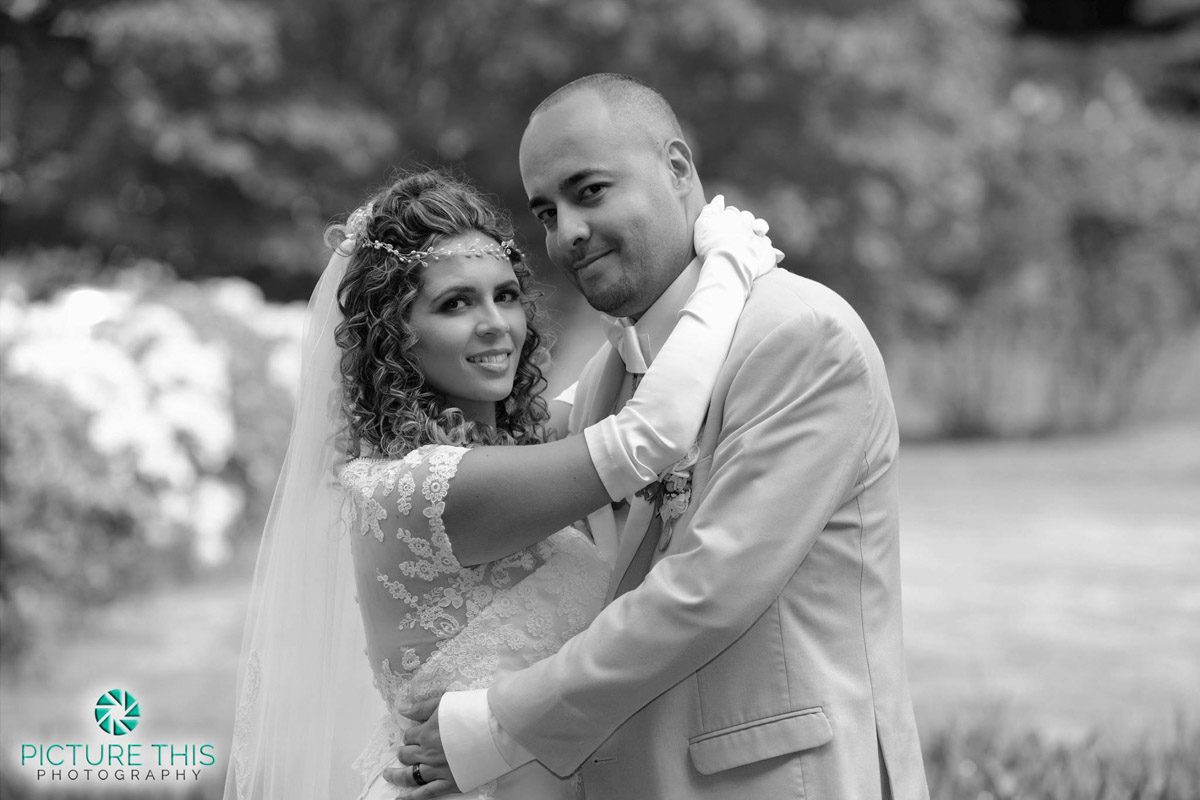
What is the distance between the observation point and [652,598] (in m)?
2.63

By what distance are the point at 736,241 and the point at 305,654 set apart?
1437mm

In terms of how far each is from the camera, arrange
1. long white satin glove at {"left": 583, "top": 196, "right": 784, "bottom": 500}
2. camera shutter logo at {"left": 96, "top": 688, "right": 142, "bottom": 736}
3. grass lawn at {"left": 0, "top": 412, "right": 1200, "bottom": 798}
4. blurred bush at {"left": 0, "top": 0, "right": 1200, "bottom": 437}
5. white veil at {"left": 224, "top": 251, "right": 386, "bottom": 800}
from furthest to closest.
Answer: blurred bush at {"left": 0, "top": 0, "right": 1200, "bottom": 437}
grass lawn at {"left": 0, "top": 412, "right": 1200, "bottom": 798}
camera shutter logo at {"left": 96, "top": 688, "right": 142, "bottom": 736}
white veil at {"left": 224, "top": 251, "right": 386, "bottom": 800}
long white satin glove at {"left": 583, "top": 196, "right": 784, "bottom": 500}

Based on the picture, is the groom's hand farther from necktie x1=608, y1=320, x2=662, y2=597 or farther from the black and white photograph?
necktie x1=608, y1=320, x2=662, y2=597

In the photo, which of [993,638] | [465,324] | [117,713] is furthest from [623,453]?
[993,638]

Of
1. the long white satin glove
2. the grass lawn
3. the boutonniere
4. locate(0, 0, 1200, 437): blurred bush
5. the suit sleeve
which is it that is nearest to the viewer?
the suit sleeve

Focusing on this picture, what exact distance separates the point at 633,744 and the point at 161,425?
263 inches

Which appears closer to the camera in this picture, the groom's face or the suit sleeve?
the suit sleeve

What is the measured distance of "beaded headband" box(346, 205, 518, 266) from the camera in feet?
10.1

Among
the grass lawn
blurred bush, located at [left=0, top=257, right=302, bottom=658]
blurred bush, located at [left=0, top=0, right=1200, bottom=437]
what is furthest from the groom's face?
blurred bush, located at [left=0, top=0, right=1200, bottom=437]

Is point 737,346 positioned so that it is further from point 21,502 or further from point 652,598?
point 21,502

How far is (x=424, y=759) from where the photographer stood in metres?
2.89

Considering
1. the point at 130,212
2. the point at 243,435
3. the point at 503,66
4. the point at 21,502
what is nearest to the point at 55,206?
the point at 130,212

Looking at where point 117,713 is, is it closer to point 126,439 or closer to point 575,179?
point 126,439

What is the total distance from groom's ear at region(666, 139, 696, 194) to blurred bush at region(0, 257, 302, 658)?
5.24 metres
